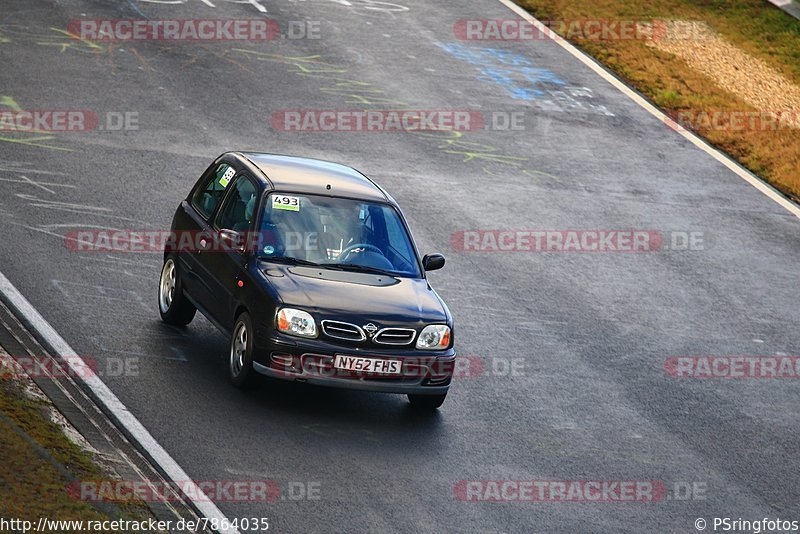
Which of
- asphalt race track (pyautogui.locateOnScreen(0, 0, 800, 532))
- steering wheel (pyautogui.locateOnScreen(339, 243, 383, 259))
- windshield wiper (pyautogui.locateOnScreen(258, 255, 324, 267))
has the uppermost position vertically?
steering wheel (pyautogui.locateOnScreen(339, 243, 383, 259))

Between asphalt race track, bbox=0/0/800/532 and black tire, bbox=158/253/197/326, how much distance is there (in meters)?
0.19

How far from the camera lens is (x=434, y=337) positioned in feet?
38.0

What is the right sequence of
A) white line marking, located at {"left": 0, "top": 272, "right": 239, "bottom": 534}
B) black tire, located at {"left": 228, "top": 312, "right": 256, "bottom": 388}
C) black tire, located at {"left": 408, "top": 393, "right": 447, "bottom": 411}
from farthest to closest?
black tire, located at {"left": 408, "top": 393, "right": 447, "bottom": 411}, black tire, located at {"left": 228, "top": 312, "right": 256, "bottom": 388}, white line marking, located at {"left": 0, "top": 272, "right": 239, "bottom": 534}

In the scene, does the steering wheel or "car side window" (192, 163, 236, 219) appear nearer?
the steering wheel

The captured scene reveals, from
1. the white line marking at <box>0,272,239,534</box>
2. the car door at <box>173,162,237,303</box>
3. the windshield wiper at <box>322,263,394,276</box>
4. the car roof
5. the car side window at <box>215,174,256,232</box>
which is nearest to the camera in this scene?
the white line marking at <box>0,272,239,534</box>

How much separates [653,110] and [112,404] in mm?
15338

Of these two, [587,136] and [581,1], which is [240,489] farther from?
[581,1]

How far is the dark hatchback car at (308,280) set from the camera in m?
11.3

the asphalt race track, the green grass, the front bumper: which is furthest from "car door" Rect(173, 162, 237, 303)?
the green grass

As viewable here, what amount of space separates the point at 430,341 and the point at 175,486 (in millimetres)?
2833

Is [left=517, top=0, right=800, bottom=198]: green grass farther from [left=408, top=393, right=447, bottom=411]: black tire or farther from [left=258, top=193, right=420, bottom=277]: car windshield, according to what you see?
[left=408, top=393, right=447, bottom=411]: black tire

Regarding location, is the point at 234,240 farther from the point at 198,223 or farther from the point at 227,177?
the point at 227,177

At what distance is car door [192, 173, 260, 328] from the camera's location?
12133 millimetres

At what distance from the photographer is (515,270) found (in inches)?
662
